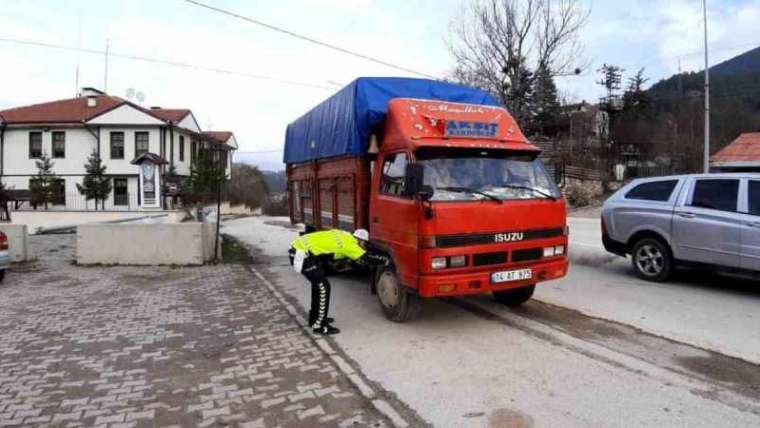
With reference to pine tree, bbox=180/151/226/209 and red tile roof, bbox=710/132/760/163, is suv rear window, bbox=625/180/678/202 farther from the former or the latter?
pine tree, bbox=180/151/226/209

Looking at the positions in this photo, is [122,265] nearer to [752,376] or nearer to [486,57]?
[752,376]

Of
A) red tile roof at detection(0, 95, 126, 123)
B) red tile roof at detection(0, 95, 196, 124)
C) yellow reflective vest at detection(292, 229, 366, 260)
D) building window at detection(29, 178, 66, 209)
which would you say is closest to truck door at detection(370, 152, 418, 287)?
yellow reflective vest at detection(292, 229, 366, 260)

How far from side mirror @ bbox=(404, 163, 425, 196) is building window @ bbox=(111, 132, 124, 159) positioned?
3394 cm

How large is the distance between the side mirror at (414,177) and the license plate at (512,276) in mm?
1295

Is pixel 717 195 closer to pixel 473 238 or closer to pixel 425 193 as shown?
pixel 473 238

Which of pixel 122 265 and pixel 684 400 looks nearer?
pixel 684 400

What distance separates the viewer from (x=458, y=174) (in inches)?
241

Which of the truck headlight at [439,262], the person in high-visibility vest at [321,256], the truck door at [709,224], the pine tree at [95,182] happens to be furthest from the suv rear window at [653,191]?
the pine tree at [95,182]

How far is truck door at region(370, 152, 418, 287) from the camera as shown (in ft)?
19.1

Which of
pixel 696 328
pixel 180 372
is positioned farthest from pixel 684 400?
pixel 180 372

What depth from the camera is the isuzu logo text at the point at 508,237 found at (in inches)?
231

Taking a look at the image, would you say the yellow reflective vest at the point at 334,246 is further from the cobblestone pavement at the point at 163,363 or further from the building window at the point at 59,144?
the building window at the point at 59,144

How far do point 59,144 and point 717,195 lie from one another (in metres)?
37.6

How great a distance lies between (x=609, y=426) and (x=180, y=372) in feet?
12.1
